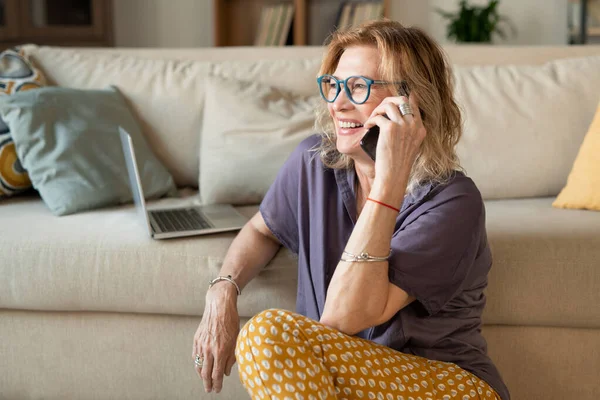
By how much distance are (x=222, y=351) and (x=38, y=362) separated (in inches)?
24.4

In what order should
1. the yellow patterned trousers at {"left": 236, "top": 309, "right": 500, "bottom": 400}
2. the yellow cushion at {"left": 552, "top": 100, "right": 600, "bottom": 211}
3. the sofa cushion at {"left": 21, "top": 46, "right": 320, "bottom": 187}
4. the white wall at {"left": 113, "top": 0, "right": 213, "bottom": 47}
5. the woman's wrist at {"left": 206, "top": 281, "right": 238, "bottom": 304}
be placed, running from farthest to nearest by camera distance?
the white wall at {"left": 113, "top": 0, "right": 213, "bottom": 47} < the sofa cushion at {"left": 21, "top": 46, "right": 320, "bottom": 187} < the yellow cushion at {"left": 552, "top": 100, "right": 600, "bottom": 211} < the woman's wrist at {"left": 206, "top": 281, "right": 238, "bottom": 304} < the yellow patterned trousers at {"left": 236, "top": 309, "right": 500, "bottom": 400}

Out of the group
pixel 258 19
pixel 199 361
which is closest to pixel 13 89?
pixel 199 361

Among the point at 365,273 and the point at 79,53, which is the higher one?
the point at 79,53

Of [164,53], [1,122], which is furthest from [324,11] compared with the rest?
[1,122]

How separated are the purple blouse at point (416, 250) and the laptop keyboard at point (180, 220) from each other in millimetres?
269

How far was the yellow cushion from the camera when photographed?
1.85 meters

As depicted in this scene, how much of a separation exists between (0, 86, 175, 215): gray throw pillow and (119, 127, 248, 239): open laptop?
0.57 ft

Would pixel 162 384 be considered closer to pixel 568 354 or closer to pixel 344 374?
pixel 344 374

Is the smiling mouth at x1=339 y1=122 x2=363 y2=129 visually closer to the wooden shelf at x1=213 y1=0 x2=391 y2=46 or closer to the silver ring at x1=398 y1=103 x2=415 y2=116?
the silver ring at x1=398 y1=103 x2=415 y2=116

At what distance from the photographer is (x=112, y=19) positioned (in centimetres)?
395

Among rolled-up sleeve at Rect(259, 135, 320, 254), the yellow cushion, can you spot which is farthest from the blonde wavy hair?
the yellow cushion

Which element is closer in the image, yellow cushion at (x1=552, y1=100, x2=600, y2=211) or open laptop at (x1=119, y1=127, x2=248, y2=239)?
open laptop at (x1=119, y1=127, x2=248, y2=239)

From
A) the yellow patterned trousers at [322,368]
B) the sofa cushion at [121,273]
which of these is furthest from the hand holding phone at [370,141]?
the sofa cushion at [121,273]

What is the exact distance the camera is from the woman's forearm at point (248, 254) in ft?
4.81
